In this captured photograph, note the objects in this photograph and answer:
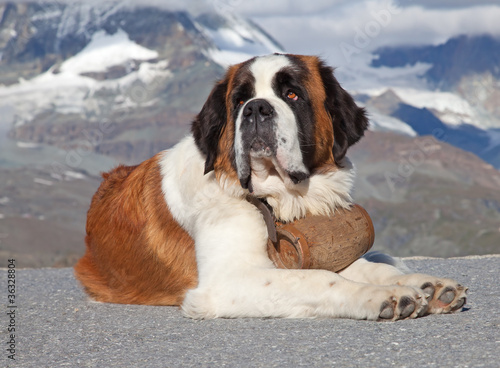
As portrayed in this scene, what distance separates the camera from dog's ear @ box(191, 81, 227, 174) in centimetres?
444

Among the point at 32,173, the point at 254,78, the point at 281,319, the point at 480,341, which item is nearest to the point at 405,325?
the point at 480,341

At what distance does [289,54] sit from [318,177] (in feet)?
3.17

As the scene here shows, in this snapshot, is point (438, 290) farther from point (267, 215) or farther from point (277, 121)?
point (277, 121)

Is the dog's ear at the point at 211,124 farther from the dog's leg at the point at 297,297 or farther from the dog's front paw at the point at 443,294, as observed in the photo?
the dog's front paw at the point at 443,294

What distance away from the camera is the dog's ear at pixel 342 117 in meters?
4.43

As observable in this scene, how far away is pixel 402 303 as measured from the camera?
3.52 metres

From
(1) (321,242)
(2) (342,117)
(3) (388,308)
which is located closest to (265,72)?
(2) (342,117)

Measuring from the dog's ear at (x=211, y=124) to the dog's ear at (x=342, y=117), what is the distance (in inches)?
30.1

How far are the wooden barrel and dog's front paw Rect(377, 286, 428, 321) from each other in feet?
2.17

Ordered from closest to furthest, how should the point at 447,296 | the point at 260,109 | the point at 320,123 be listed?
the point at 447,296, the point at 260,109, the point at 320,123

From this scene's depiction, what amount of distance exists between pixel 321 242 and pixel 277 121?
2.80 ft

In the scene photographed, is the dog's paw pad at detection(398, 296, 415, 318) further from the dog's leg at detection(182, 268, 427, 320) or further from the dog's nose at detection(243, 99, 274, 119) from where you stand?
the dog's nose at detection(243, 99, 274, 119)

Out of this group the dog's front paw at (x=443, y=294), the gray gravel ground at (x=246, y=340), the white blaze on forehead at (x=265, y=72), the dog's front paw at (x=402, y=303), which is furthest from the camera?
the white blaze on forehead at (x=265, y=72)

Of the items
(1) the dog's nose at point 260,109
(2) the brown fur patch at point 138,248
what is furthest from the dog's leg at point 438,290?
(2) the brown fur patch at point 138,248
